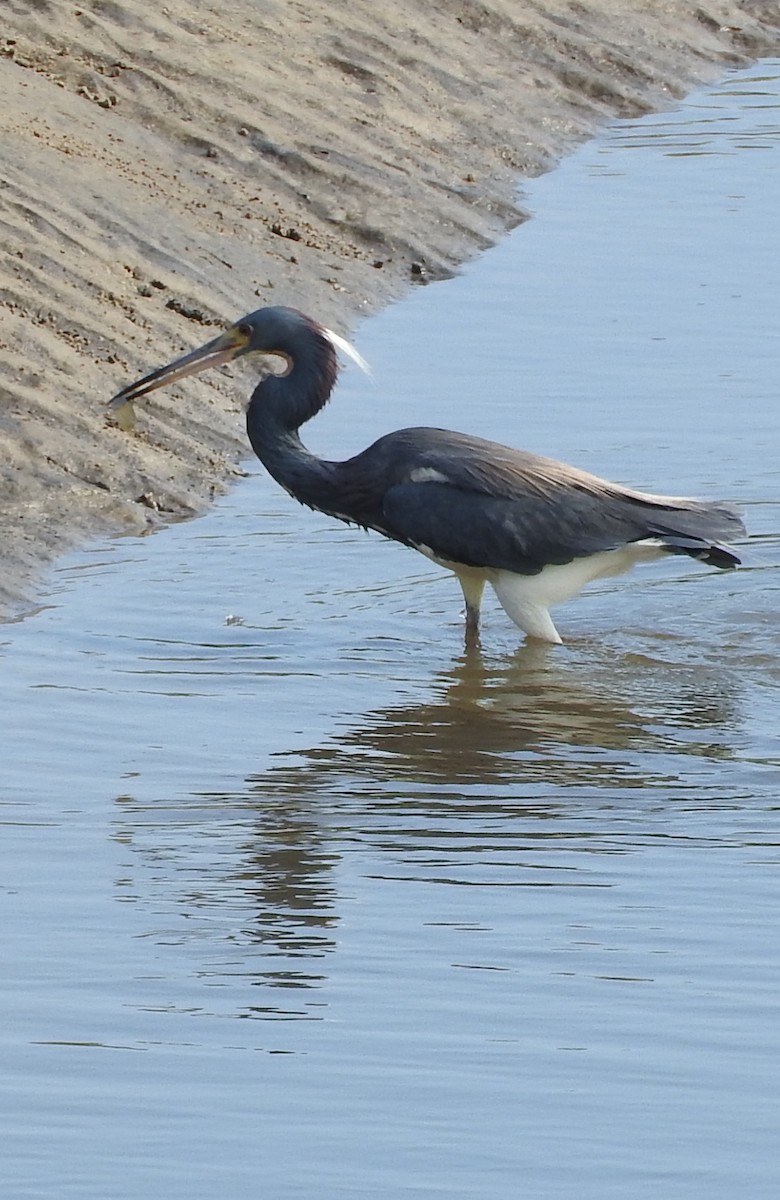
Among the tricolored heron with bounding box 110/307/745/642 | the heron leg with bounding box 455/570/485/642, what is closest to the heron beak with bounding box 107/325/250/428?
the tricolored heron with bounding box 110/307/745/642

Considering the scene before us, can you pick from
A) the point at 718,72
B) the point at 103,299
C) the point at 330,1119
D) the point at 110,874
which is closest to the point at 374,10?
the point at 718,72

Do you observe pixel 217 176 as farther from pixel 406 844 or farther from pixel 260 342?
pixel 406 844

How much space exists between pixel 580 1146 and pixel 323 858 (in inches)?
72.1

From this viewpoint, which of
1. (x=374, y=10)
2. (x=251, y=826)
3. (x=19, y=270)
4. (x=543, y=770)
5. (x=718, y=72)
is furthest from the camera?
(x=718, y=72)

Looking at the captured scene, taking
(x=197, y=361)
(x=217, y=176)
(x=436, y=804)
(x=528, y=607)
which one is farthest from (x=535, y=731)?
(x=217, y=176)

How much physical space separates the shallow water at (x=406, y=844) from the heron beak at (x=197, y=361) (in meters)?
0.62

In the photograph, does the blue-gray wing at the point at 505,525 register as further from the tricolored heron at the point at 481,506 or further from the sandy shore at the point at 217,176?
the sandy shore at the point at 217,176

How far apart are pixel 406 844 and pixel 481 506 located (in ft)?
8.21

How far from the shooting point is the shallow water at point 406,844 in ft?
16.0

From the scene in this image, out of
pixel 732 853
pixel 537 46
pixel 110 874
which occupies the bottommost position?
pixel 110 874

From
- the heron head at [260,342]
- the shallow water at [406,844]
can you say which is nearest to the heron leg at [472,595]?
the shallow water at [406,844]

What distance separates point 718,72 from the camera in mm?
18234

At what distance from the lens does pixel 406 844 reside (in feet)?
21.6

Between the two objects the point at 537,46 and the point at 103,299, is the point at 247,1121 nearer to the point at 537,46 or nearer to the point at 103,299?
the point at 103,299
